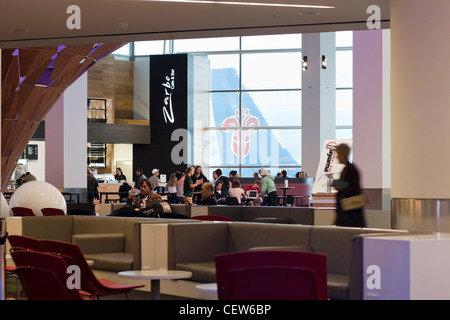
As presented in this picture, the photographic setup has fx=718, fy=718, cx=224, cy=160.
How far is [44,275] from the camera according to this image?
4.09m

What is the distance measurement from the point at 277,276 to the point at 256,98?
24.4 meters

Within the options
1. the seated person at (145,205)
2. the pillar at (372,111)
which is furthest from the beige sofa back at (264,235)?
the pillar at (372,111)

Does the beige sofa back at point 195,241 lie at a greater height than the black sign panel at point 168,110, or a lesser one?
lesser

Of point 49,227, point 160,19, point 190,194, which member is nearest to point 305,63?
point 190,194

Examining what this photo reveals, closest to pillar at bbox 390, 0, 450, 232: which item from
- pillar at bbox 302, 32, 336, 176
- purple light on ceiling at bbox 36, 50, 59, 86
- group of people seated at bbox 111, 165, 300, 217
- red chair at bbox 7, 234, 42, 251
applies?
red chair at bbox 7, 234, 42, 251

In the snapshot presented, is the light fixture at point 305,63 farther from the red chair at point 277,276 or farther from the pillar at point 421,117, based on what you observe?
the red chair at point 277,276

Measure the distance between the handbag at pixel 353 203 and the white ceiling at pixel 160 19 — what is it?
2.11 metres

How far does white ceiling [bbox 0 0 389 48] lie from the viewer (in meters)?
7.72

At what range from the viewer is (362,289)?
13.4 feet

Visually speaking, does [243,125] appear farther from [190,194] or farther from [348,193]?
[348,193]

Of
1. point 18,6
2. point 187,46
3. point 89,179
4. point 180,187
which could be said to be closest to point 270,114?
point 187,46

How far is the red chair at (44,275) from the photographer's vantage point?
4027 mm

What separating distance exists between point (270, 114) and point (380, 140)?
1784cm

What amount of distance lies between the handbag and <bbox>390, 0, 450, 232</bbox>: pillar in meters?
0.29
